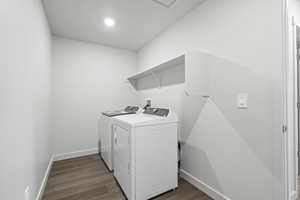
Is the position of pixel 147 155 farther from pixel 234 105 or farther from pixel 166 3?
pixel 166 3

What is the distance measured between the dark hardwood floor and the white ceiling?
2.48 metres

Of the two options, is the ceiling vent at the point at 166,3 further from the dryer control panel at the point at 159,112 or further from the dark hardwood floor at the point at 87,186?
the dark hardwood floor at the point at 87,186

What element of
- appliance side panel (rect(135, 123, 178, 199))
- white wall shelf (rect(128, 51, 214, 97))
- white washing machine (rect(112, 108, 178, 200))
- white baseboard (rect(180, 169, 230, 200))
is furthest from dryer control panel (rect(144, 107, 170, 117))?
white baseboard (rect(180, 169, 230, 200))

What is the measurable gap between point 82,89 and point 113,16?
1.61 metres

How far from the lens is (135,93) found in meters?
3.50

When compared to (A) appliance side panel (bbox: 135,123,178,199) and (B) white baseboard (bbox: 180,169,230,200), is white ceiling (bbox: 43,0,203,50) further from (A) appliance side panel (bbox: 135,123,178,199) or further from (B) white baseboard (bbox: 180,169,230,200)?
(B) white baseboard (bbox: 180,169,230,200)

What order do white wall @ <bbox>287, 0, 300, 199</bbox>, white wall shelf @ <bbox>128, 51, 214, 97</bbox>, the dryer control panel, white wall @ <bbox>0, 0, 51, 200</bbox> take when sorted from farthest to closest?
the dryer control panel, white wall shelf @ <bbox>128, 51, 214, 97</bbox>, white wall @ <bbox>287, 0, 300, 199</bbox>, white wall @ <bbox>0, 0, 51, 200</bbox>

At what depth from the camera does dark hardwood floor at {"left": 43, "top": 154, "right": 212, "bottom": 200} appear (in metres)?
1.62

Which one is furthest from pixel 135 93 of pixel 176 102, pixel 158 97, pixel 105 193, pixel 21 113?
pixel 21 113

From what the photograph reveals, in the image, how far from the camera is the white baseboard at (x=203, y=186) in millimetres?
1519

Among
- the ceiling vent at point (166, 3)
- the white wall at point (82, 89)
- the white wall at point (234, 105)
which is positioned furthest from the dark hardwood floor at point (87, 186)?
the ceiling vent at point (166, 3)

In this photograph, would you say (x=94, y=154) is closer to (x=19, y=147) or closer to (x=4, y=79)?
(x=19, y=147)

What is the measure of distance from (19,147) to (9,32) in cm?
81

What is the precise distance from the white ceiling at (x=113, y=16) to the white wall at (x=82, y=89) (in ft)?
1.08
